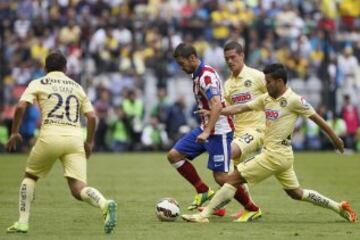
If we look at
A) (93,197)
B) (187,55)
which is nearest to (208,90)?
(187,55)

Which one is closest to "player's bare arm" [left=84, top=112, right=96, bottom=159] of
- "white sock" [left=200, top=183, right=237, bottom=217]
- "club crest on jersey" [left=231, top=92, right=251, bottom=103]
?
"white sock" [left=200, top=183, right=237, bottom=217]

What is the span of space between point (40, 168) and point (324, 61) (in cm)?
2382

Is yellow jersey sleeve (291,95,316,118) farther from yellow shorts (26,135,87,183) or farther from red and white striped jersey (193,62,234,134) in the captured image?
yellow shorts (26,135,87,183)

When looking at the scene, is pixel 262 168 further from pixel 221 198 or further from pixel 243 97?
pixel 243 97

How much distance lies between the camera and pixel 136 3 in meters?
37.3

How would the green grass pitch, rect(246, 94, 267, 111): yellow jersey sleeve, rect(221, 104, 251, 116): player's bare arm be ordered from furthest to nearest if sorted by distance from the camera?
rect(221, 104, 251, 116): player's bare arm, rect(246, 94, 267, 111): yellow jersey sleeve, the green grass pitch

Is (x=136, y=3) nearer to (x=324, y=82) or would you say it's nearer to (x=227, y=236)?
(x=324, y=82)

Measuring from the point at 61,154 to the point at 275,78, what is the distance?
2912mm

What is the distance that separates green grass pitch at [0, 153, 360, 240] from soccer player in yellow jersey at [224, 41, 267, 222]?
38.6 inches

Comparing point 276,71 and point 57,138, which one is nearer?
point 57,138

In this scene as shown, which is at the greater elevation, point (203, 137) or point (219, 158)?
point (203, 137)

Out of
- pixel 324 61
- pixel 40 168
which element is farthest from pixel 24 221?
pixel 324 61

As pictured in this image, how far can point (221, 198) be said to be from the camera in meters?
13.7

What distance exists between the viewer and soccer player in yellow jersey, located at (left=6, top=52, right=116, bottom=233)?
40.4 feet
